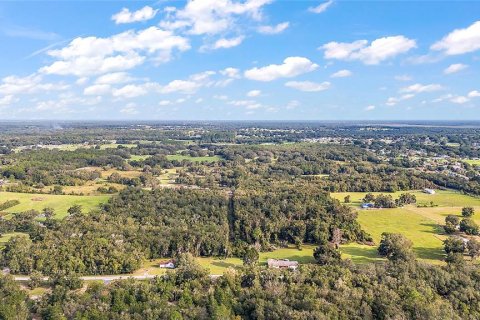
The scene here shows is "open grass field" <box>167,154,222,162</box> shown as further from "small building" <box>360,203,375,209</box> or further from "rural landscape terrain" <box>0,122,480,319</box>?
"small building" <box>360,203,375,209</box>

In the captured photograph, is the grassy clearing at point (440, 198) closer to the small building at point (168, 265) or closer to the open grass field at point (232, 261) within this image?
the open grass field at point (232, 261)

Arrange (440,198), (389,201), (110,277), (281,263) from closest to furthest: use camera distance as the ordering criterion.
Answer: (110,277)
(281,263)
(389,201)
(440,198)

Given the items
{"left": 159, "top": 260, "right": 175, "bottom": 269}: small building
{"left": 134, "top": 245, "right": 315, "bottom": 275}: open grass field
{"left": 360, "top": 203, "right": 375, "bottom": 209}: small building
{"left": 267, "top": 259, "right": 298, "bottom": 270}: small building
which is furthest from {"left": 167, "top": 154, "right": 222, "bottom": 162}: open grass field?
{"left": 267, "top": 259, "right": 298, "bottom": 270}: small building

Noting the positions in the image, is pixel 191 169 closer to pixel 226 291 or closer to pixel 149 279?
pixel 149 279

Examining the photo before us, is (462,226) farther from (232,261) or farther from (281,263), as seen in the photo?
(232,261)

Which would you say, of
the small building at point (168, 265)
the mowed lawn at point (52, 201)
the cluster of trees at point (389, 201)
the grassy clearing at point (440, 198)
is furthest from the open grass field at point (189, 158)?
the small building at point (168, 265)

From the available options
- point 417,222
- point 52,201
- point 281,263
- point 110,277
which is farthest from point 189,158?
point 281,263
